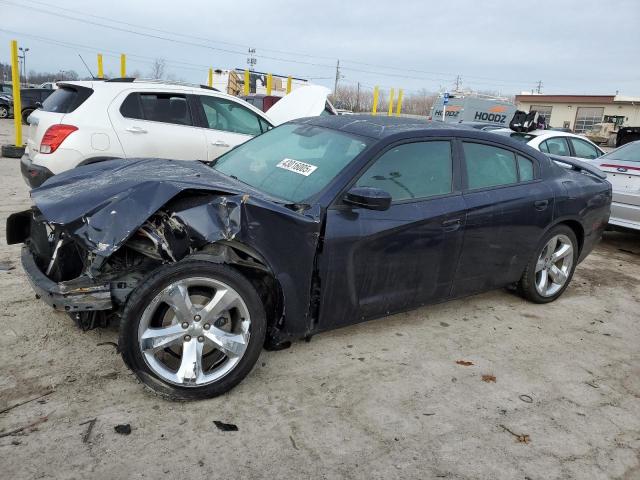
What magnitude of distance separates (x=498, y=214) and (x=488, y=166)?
403 mm

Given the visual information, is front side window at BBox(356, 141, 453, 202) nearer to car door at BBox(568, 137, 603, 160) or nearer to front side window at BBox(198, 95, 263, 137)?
front side window at BBox(198, 95, 263, 137)

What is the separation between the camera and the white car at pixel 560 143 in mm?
8578

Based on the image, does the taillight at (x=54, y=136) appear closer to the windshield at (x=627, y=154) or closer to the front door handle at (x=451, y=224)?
the front door handle at (x=451, y=224)

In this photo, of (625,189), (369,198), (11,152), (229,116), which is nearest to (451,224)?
(369,198)

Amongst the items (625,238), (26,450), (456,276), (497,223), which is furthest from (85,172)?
(625,238)

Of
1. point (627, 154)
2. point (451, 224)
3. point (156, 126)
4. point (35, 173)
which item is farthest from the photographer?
point (627, 154)

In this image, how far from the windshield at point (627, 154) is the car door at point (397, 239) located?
4.64 metres

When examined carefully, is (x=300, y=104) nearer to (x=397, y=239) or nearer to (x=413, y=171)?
(x=413, y=171)

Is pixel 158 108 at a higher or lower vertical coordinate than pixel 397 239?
higher

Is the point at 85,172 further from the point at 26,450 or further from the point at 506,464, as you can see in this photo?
the point at 506,464

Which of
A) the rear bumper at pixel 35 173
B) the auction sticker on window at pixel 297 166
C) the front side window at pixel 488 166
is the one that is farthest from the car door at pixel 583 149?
the rear bumper at pixel 35 173

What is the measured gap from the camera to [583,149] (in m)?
9.09

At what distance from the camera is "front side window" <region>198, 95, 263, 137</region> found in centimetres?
670

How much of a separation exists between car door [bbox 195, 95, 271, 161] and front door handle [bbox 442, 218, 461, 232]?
3771 millimetres
